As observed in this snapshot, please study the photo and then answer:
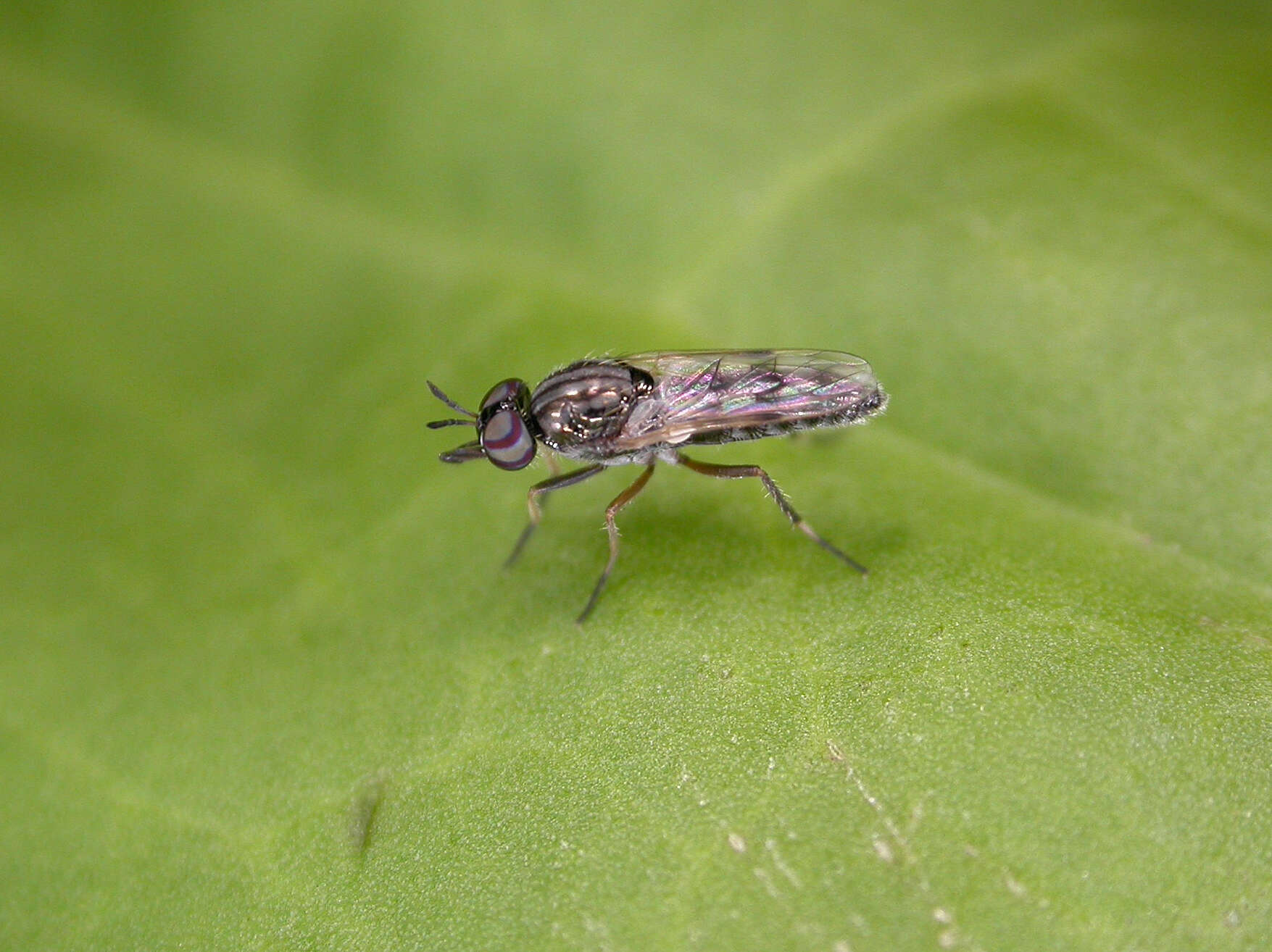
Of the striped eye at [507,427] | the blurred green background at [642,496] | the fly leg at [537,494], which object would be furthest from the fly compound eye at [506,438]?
the blurred green background at [642,496]

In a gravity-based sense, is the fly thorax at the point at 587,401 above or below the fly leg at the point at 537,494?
above

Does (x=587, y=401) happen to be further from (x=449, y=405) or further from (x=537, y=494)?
(x=449, y=405)

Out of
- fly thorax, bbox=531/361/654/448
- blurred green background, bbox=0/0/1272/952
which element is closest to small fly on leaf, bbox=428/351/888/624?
fly thorax, bbox=531/361/654/448

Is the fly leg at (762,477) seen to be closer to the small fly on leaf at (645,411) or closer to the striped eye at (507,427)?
the small fly on leaf at (645,411)

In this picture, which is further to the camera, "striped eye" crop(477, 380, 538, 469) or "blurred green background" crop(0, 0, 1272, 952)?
"striped eye" crop(477, 380, 538, 469)

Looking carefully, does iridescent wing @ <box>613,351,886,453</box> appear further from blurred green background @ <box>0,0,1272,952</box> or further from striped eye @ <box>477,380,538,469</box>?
striped eye @ <box>477,380,538,469</box>

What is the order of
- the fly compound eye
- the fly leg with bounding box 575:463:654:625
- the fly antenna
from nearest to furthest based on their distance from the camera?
the fly leg with bounding box 575:463:654:625
the fly compound eye
the fly antenna

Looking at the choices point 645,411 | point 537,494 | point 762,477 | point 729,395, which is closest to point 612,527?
point 537,494
